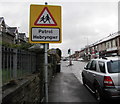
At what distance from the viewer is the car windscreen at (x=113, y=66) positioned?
4194 mm

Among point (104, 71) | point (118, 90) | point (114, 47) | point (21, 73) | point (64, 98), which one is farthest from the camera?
point (114, 47)

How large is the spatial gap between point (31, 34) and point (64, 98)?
3.32 meters

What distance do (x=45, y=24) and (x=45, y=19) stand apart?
118mm

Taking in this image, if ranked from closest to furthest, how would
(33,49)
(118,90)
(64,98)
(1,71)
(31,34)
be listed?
(1,71), (31,34), (118,90), (33,49), (64,98)

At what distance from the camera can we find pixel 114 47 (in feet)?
120

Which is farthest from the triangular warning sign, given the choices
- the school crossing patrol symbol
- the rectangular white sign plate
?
the rectangular white sign plate

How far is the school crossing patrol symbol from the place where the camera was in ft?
9.15

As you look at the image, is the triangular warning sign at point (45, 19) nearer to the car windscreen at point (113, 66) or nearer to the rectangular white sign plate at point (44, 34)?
the rectangular white sign plate at point (44, 34)

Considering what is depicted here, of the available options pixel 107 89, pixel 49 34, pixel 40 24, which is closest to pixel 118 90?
pixel 107 89

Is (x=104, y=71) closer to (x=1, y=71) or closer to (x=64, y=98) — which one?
(x=64, y=98)

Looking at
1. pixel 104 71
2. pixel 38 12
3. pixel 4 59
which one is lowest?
pixel 104 71

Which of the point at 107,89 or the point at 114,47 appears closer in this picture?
the point at 107,89

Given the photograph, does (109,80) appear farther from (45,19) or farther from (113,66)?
(45,19)

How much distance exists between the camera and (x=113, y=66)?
4.31 meters
